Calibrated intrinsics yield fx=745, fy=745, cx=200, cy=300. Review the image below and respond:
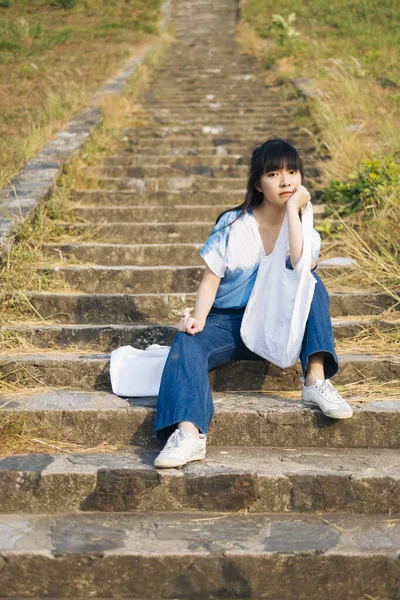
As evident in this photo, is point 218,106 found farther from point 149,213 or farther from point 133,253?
point 133,253

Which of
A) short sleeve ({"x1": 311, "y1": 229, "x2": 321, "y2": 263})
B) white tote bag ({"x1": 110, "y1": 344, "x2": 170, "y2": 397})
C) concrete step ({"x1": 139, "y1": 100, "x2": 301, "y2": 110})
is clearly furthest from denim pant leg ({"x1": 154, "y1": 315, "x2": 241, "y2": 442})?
concrete step ({"x1": 139, "y1": 100, "x2": 301, "y2": 110})

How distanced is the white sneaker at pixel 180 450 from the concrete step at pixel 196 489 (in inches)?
1.4

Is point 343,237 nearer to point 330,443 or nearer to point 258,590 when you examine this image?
point 330,443

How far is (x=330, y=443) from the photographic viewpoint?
9.82 ft

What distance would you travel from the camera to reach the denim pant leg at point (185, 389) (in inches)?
110

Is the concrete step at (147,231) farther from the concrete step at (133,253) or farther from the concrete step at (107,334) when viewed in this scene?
the concrete step at (107,334)

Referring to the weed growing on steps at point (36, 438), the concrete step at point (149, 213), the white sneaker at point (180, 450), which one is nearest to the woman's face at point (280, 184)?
the white sneaker at point (180, 450)

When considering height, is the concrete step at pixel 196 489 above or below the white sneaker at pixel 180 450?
below

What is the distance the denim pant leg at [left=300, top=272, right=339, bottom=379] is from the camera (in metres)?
2.98

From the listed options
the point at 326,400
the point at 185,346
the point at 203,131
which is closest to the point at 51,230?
the point at 185,346

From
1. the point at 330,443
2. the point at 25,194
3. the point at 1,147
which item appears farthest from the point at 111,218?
the point at 330,443

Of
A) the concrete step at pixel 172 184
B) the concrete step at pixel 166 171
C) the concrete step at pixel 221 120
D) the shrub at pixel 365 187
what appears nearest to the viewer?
the shrub at pixel 365 187

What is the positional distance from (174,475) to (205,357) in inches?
21.5

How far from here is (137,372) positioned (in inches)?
126
